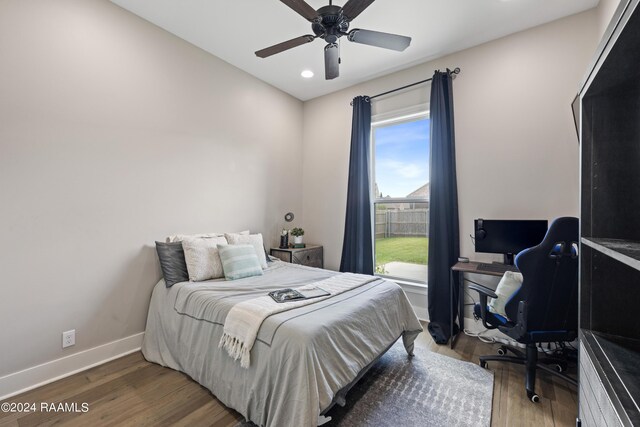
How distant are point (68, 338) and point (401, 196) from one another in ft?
11.7

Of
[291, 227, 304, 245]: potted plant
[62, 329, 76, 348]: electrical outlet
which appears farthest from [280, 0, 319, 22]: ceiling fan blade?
[62, 329, 76, 348]: electrical outlet

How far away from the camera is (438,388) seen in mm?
2027

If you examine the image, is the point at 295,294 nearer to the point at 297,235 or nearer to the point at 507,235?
the point at 297,235

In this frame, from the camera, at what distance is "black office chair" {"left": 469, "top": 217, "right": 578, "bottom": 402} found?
6.05 ft

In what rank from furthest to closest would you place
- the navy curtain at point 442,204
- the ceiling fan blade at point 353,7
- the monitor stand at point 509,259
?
the navy curtain at point 442,204, the monitor stand at point 509,259, the ceiling fan blade at point 353,7

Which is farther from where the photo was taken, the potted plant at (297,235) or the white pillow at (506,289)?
the potted plant at (297,235)

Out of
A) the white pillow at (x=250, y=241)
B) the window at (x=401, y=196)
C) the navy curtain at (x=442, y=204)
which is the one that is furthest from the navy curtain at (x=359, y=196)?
the white pillow at (x=250, y=241)

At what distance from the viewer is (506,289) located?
81.8 inches

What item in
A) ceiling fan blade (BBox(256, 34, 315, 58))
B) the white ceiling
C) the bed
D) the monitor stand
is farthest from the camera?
Answer: the monitor stand

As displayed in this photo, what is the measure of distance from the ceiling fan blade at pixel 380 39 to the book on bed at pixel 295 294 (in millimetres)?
1923

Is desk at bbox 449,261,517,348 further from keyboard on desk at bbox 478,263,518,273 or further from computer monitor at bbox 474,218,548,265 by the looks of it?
computer monitor at bbox 474,218,548,265

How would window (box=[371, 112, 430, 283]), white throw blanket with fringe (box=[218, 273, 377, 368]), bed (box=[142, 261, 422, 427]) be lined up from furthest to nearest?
window (box=[371, 112, 430, 283]) < white throw blanket with fringe (box=[218, 273, 377, 368]) < bed (box=[142, 261, 422, 427])

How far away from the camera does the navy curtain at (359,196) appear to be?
370 centimetres

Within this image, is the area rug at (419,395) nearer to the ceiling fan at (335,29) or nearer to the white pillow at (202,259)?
the white pillow at (202,259)
